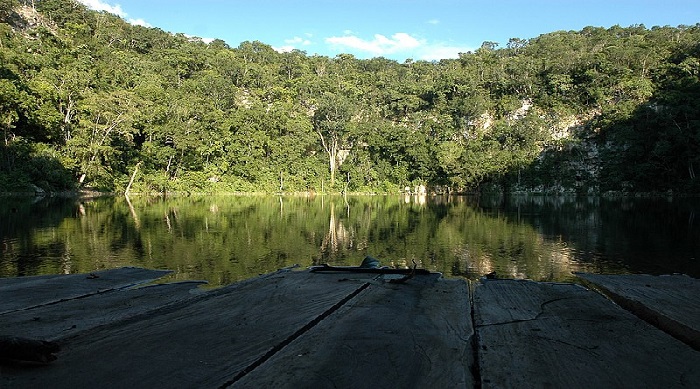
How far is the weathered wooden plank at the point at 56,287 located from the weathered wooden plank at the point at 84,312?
0.19 metres

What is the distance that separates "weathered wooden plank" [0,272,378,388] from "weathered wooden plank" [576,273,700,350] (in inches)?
62.3

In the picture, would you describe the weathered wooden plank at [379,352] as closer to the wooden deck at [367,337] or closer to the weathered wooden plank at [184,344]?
the wooden deck at [367,337]

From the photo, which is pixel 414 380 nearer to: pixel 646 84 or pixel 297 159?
pixel 297 159

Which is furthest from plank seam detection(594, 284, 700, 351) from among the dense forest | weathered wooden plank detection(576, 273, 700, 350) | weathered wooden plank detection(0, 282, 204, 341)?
the dense forest

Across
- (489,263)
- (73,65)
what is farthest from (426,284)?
(73,65)

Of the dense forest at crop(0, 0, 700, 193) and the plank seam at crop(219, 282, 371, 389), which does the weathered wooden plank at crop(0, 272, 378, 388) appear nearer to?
the plank seam at crop(219, 282, 371, 389)

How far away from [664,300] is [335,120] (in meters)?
55.8

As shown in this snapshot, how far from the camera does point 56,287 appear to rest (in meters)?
3.65

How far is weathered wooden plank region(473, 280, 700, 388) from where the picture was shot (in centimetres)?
147

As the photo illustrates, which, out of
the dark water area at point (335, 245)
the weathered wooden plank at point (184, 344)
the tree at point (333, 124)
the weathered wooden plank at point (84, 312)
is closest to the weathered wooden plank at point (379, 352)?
the weathered wooden plank at point (184, 344)

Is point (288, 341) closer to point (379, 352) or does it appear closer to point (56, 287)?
point (379, 352)

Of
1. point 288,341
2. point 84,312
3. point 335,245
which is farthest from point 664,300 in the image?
point 335,245

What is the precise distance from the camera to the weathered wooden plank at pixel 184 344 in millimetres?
1463

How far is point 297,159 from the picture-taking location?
54.9 m
